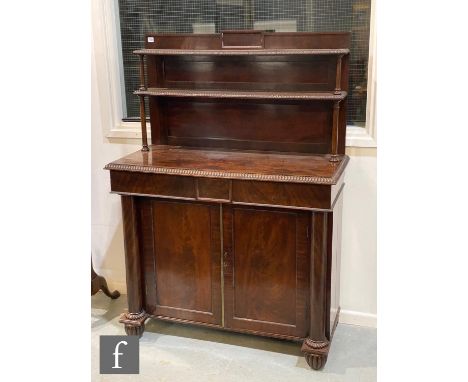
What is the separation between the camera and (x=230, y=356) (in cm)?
240

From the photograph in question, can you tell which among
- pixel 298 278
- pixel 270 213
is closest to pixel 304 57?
pixel 270 213

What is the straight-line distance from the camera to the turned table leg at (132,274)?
7.98 feet

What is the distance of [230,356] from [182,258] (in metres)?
0.49

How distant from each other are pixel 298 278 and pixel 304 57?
979 mm

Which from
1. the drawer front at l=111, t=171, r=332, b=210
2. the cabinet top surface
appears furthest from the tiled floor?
the cabinet top surface

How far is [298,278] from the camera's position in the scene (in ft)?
7.44

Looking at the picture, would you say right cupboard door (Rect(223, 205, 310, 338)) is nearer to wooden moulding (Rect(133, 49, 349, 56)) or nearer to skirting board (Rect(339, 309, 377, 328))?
skirting board (Rect(339, 309, 377, 328))

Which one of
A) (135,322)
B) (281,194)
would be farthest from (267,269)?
(135,322)

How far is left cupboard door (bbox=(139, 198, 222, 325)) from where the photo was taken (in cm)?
236

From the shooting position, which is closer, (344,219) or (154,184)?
(154,184)

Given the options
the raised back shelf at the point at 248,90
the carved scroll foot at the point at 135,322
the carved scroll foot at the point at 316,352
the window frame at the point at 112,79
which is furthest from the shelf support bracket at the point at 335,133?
the carved scroll foot at the point at 135,322

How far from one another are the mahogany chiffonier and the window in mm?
148

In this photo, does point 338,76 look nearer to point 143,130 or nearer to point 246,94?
point 246,94

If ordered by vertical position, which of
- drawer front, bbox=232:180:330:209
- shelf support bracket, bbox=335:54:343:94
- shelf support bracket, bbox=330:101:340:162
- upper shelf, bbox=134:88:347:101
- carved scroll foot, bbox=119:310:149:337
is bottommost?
carved scroll foot, bbox=119:310:149:337
